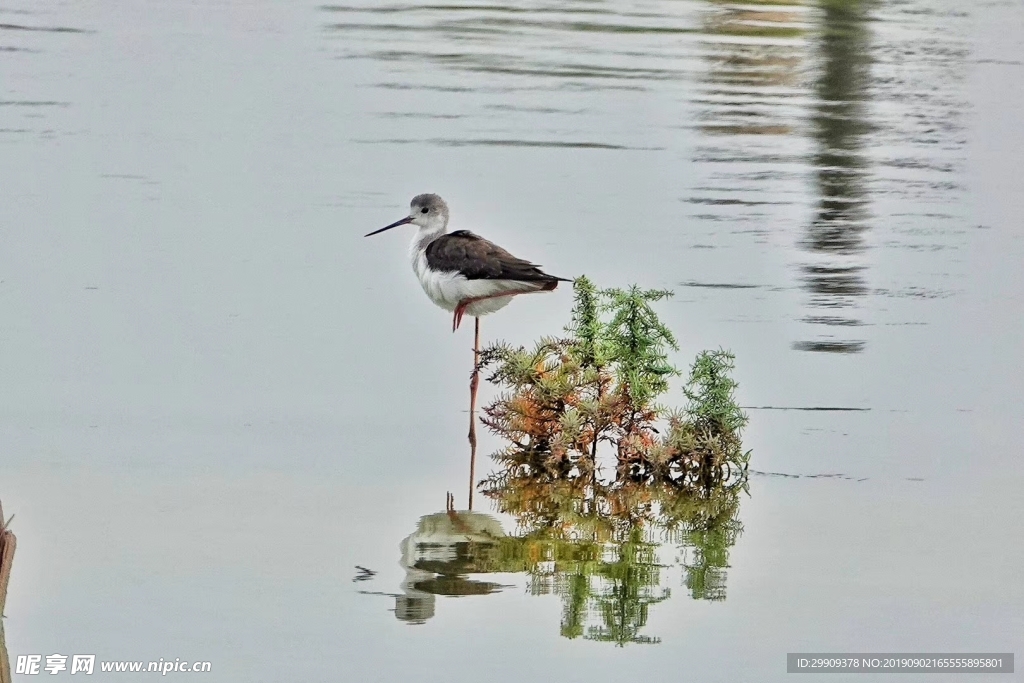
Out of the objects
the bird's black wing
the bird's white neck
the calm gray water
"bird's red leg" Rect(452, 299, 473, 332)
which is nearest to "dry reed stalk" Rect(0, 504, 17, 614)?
the calm gray water

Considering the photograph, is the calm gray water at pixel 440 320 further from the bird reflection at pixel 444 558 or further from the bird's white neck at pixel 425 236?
the bird's white neck at pixel 425 236

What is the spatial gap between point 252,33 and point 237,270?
10.3 meters

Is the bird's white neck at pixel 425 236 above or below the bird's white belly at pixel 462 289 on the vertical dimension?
above

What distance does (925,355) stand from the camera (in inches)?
415

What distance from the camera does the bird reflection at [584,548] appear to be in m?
6.49

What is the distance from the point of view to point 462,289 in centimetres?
941

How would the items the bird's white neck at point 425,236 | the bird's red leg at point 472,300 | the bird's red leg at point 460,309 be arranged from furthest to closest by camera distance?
the bird's white neck at point 425,236 < the bird's red leg at point 460,309 < the bird's red leg at point 472,300

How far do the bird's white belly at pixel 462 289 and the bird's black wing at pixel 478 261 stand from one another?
1.3 inches

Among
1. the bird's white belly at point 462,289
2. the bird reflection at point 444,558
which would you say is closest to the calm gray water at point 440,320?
the bird reflection at point 444,558

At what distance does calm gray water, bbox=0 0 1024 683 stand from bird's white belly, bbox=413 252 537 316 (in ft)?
1.51

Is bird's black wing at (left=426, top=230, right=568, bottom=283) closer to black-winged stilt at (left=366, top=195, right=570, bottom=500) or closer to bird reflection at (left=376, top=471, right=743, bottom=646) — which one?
black-winged stilt at (left=366, top=195, right=570, bottom=500)

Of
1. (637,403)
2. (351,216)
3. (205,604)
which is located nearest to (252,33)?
(351,216)

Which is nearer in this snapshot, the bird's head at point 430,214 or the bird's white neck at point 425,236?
the bird's white neck at point 425,236

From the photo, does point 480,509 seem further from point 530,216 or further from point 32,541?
point 530,216
